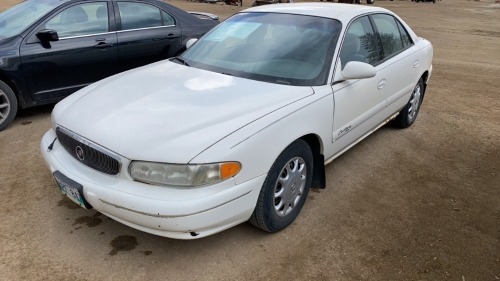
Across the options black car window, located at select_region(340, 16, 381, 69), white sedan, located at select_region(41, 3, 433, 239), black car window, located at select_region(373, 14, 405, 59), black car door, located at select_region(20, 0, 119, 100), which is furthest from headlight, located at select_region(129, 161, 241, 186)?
black car door, located at select_region(20, 0, 119, 100)

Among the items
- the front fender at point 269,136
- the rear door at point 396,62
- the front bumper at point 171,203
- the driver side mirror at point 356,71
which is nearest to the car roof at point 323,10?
the rear door at point 396,62

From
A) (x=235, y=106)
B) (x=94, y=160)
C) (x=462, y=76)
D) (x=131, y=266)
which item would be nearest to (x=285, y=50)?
(x=235, y=106)

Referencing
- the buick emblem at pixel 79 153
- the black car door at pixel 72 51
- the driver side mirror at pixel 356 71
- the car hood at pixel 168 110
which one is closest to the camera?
the car hood at pixel 168 110

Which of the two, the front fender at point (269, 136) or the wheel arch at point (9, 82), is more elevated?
the front fender at point (269, 136)

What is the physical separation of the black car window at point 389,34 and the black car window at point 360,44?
0.55 ft

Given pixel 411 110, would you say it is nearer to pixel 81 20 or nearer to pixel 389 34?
pixel 389 34

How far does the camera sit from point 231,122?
2.53 metres

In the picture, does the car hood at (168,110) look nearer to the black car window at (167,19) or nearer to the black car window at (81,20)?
the black car window at (81,20)

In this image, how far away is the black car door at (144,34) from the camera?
530cm

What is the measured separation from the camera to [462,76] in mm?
7984

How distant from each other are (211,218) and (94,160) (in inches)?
33.4

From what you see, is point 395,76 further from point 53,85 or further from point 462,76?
point 462,76

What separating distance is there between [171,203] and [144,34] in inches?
149

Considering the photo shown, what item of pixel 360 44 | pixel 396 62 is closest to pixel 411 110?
pixel 396 62
